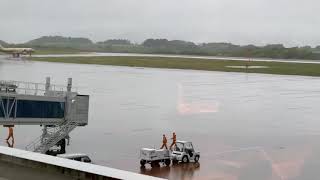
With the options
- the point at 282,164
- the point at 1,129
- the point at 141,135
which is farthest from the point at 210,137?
the point at 1,129

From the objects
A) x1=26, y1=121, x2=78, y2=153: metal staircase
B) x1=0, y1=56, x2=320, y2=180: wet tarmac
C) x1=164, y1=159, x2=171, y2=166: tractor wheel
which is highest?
x1=26, y1=121, x2=78, y2=153: metal staircase

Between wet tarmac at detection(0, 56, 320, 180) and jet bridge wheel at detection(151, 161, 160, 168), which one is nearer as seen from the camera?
wet tarmac at detection(0, 56, 320, 180)

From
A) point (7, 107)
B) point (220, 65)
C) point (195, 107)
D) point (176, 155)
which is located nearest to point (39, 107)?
point (7, 107)

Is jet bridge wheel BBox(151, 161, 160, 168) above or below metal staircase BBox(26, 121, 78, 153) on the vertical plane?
below

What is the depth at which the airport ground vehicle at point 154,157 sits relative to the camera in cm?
2330

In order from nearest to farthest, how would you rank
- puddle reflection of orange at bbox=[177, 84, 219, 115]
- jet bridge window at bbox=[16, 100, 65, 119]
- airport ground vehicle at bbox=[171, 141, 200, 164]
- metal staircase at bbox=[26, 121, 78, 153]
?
airport ground vehicle at bbox=[171, 141, 200, 164] → jet bridge window at bbox=[16, 100, 65, 119] → metal staircase at bbox=[26, 121, 78, 153] → puddle reflection of orange at bbox=[177, 84, 219, 115]

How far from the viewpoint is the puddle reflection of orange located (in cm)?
4352

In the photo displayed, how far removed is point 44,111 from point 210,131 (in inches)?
475

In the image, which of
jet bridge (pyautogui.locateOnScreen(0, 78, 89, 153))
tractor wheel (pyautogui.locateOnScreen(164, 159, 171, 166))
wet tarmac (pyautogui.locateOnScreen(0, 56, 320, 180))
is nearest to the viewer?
wet tarmac (pyautogui.locateOnScreen(0, 56, 320, 180))

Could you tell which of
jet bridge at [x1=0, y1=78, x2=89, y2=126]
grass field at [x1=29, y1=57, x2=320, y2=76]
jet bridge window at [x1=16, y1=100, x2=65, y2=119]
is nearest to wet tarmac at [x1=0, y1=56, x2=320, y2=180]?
jet bridge at [x1=0, y1=78, x2=89, y2=126]

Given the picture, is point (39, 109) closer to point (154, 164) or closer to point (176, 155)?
point (154, 164)

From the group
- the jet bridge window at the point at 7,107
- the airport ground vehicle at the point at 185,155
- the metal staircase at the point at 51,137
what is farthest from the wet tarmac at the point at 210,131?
the jet bridge window at the point at 7,107

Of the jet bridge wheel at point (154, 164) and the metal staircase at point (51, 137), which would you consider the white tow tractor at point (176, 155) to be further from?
the metal staircase at point (51, 137)

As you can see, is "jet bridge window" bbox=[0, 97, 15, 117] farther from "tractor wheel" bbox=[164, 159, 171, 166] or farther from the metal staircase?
"tractor wheel" bbox=[164, 159, 171, 166]
